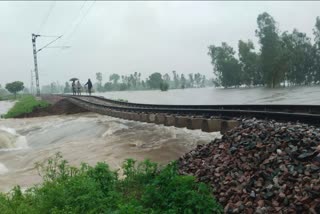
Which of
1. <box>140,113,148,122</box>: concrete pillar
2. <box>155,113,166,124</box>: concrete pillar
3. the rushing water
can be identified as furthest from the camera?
the rushing water

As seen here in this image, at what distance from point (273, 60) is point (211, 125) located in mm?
72828

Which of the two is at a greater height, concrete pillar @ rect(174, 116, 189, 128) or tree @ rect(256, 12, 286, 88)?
tree @ rect(256, 12, 286, 88)

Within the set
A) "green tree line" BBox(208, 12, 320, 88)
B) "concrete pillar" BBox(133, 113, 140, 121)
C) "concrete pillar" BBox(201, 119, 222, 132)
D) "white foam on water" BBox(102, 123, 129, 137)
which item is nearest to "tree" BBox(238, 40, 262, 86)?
"green tree line" BBox(208, 12, 320, 88)

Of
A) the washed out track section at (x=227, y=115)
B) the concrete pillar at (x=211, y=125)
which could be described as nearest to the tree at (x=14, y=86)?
the washed out track section at (x=227, y=115)

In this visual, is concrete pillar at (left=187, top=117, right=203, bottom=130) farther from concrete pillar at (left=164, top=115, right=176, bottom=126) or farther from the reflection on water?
concrete pillar at (left=164, top=115, right=176, bottom=126)

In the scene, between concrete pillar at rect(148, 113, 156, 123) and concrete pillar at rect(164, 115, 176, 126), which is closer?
concrete pillar at rect(164, 115, 176, 126)

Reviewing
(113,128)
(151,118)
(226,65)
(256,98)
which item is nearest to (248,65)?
(226,65)

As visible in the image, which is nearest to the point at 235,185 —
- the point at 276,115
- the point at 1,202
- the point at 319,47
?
the point at 276,115

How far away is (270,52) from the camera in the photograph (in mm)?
81312

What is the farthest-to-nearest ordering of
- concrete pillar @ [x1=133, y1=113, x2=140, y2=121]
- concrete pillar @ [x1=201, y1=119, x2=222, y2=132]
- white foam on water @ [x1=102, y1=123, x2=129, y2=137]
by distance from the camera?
1. white foam on water @ [x1=102, y1=123, x2=129, y2=137]
2. concrete pillar @ [x1=133, y1=113, x2=140, y2=121]
3. concrete pillar @ [x1=201, y1=119, x2=222, y2=132]

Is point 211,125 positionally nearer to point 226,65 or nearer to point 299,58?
point 299,58

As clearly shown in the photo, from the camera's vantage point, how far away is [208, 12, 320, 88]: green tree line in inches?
3214

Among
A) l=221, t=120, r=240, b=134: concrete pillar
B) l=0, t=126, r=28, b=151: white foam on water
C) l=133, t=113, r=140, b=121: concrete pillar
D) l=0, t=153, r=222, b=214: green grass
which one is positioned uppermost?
l=221, t=120, r=240, b=134: concrete pillar

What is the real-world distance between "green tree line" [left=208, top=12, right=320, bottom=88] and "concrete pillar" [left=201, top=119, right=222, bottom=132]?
71664 millimetres
